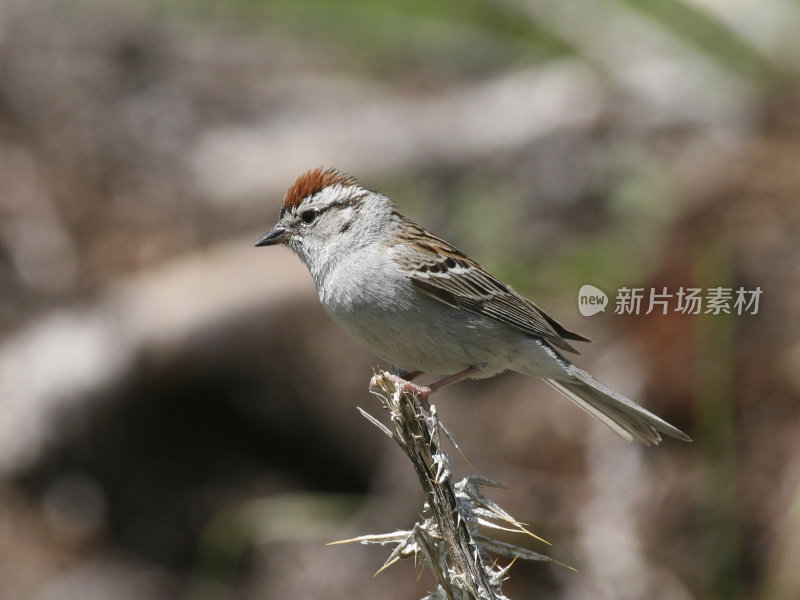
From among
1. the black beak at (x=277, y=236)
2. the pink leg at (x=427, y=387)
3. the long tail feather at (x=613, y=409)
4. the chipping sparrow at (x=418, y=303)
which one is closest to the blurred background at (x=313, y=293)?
the long tail feather at (x=613, y=409)

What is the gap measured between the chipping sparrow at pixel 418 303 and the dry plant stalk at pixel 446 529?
3.16 ft

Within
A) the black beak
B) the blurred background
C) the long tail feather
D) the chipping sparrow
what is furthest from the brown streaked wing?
the blurred background

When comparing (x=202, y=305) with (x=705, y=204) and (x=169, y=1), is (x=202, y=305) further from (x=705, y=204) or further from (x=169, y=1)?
(x=169, y=1)

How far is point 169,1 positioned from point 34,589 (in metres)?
6.49

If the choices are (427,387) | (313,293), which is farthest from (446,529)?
(313,293)

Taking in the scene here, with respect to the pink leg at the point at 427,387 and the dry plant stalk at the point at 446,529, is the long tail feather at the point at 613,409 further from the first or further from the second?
the dry plant stalk at the point at 446,529

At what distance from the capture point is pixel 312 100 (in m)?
9.74

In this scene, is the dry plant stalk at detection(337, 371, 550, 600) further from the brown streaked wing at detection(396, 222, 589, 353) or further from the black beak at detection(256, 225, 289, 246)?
the black beak at detection(256, 225, 289, 246)

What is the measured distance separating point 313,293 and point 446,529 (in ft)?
16.4

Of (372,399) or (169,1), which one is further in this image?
(169,1)

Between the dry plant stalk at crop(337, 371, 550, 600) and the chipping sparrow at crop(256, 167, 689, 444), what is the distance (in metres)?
0.96

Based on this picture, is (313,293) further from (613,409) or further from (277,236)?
(613,409)

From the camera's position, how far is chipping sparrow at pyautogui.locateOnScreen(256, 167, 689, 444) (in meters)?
3.94

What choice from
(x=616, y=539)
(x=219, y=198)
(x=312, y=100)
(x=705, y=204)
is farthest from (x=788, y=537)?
Result: (x=312, y=100)
